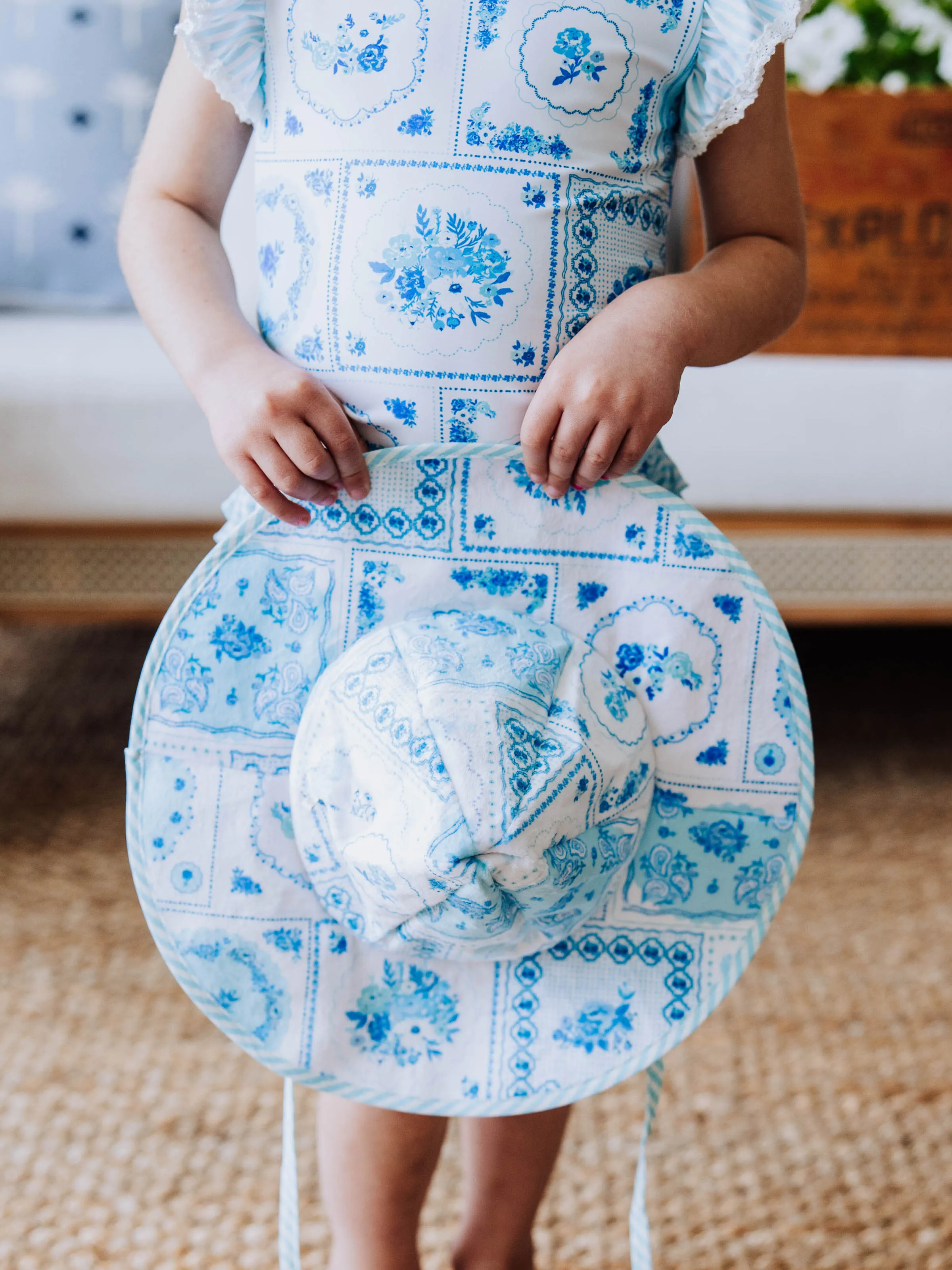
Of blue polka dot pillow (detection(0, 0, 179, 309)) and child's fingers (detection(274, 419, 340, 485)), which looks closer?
child's fingers (detection(274, 419, 340, 485))

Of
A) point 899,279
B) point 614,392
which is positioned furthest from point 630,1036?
point 899,279

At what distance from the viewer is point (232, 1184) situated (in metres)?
0.77

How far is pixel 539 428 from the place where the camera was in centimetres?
46

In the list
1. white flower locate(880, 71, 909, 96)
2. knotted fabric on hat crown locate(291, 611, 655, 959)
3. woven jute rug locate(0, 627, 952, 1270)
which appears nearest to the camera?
knotted fabric on hat crown locate(291, 611, 655, 959)

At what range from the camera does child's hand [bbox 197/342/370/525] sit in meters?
0.47

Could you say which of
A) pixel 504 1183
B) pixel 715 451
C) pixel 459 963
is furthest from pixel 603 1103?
pixel 715 451

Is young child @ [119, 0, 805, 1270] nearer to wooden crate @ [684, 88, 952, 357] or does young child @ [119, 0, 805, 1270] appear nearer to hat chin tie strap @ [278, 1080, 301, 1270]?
hat chin tie strap @ [278, 1080, 301, 1270]

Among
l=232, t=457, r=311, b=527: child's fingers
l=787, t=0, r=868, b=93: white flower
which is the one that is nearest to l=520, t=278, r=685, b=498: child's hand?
l=232, t=457, r=311, b=527: child's fingers

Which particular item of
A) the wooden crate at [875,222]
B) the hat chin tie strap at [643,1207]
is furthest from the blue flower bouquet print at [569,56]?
the wooden crate at [875,222]

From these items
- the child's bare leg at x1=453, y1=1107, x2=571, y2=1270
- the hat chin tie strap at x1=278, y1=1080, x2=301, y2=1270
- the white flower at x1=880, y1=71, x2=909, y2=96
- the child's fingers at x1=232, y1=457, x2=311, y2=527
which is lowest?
the child's bare leg at x1=453, y1=1107, x2=571, y2=1270

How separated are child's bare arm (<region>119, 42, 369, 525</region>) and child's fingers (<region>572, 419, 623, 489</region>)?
3.7 inches

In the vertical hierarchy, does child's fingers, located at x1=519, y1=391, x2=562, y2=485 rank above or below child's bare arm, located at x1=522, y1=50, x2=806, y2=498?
below

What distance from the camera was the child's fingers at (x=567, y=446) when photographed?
0.46m

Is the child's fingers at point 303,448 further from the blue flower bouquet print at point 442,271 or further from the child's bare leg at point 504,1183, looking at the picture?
the child's bare leg at point 504,1183
